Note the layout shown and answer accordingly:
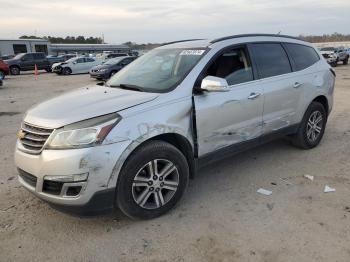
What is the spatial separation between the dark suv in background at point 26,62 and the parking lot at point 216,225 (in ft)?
89.1

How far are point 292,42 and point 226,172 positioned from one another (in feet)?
7.51

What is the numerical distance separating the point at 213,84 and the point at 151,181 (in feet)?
3.93

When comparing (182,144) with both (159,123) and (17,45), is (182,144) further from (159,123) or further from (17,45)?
(17,45)

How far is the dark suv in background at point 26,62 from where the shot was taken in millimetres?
29039

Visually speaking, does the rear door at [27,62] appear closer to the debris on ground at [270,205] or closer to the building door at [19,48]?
the building door at [19,48]

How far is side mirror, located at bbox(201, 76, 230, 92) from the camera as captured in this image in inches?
144

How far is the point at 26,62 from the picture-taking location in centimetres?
2980

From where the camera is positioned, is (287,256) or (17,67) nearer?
(287,256)

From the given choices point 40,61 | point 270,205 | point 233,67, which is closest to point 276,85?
point 233,67

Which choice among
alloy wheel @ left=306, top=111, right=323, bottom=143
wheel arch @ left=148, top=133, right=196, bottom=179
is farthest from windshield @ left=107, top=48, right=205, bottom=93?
alloy wheel @ left=306, top=111, right=323, bottom=143

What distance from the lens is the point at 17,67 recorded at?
29203 mm

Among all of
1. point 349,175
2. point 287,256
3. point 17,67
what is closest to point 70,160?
point 287,256

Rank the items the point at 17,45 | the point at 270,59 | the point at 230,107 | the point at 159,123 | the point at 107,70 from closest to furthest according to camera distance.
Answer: the point at 159,123
the point at 230,107
the point at 270,59
the point at 107,70
the point at 17,45

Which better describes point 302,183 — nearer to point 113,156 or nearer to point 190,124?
point 190,124
